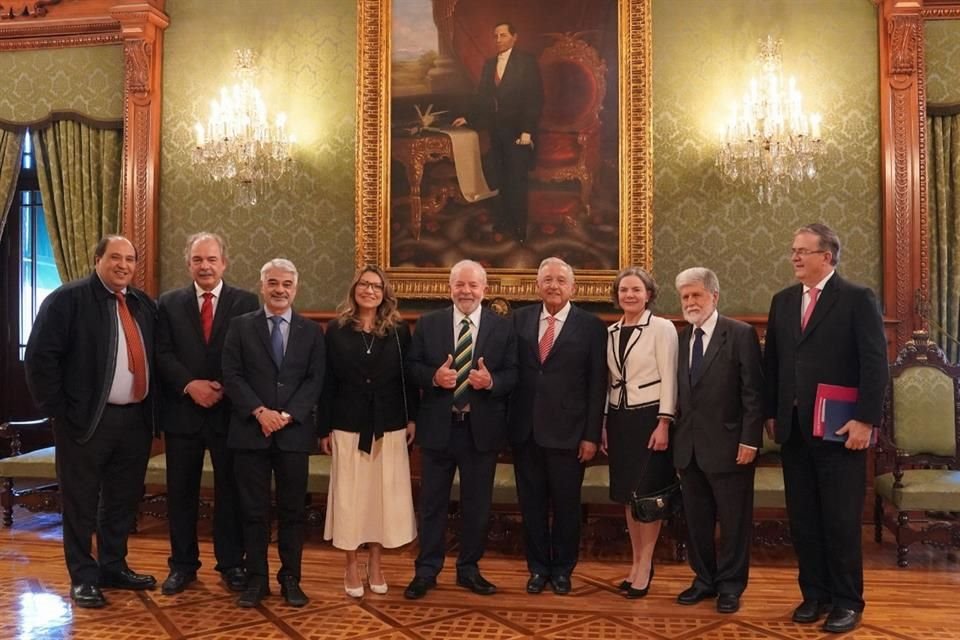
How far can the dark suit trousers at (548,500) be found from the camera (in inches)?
152

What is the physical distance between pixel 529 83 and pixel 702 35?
1.23m

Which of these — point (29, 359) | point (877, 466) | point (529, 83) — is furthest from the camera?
point (529, 83)

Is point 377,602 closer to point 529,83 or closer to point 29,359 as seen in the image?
point 29,359

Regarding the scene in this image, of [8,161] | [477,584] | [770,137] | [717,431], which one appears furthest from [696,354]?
[8,161]

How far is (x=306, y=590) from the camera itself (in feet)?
13.0

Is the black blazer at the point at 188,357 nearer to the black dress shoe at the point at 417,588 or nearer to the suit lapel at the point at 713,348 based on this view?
the black dress shoe at the point at 417,588

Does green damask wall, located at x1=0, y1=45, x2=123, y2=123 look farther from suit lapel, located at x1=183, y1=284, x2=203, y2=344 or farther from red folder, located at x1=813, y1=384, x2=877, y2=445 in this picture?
red folder, located at x1=813, y1=384, x2=877, y2=445

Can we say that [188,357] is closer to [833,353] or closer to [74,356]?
[74,356]

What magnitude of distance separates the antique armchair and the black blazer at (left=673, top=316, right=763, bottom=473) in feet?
7.12

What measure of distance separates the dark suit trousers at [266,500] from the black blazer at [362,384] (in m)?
0.25

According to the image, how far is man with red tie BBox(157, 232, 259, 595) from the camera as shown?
3.88 metres

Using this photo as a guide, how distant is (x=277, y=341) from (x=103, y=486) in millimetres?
1104

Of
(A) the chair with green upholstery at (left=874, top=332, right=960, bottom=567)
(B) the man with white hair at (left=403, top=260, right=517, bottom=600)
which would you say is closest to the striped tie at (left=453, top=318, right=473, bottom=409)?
(B) the man with white hair at (left=403, top=260, right=517, bottom=600)

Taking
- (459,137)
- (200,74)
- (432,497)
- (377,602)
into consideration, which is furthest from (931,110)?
(200,74)
